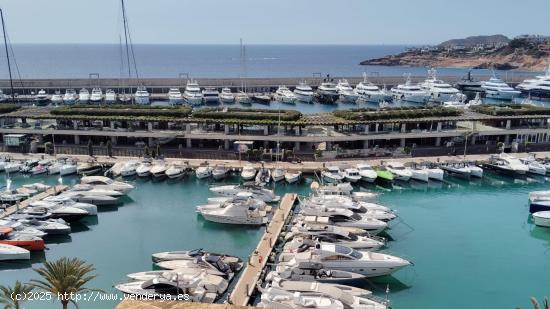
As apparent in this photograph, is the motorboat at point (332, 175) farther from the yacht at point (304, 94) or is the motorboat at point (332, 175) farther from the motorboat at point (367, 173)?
the yacht at point (304, 94)

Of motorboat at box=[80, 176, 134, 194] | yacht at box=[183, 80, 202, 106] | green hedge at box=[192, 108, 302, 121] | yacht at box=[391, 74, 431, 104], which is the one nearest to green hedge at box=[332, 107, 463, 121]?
green hedge at box=[192, 108, 302, 121]

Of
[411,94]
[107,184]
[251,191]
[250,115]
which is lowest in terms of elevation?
[251,191]

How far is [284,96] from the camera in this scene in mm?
112750

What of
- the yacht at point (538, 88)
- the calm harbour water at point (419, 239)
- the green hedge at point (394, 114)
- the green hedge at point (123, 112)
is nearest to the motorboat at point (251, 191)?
the calm harbour water at point (419, 239)

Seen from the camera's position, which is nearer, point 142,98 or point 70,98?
point 142,98

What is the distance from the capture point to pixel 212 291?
29.6 meters

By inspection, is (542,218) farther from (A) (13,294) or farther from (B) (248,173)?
(A) (13,294)

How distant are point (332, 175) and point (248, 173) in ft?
31.6

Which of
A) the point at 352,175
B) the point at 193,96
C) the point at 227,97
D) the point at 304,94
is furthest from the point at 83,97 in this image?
the point at 352,175

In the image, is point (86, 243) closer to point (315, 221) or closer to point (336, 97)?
point (315, 221)

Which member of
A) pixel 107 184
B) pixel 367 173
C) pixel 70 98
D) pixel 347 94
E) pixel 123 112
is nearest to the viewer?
pixel 107 184

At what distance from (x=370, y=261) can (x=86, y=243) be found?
78.0ft

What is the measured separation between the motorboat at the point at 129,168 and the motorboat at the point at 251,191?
1174cm

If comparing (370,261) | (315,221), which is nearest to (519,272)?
(370,261)
